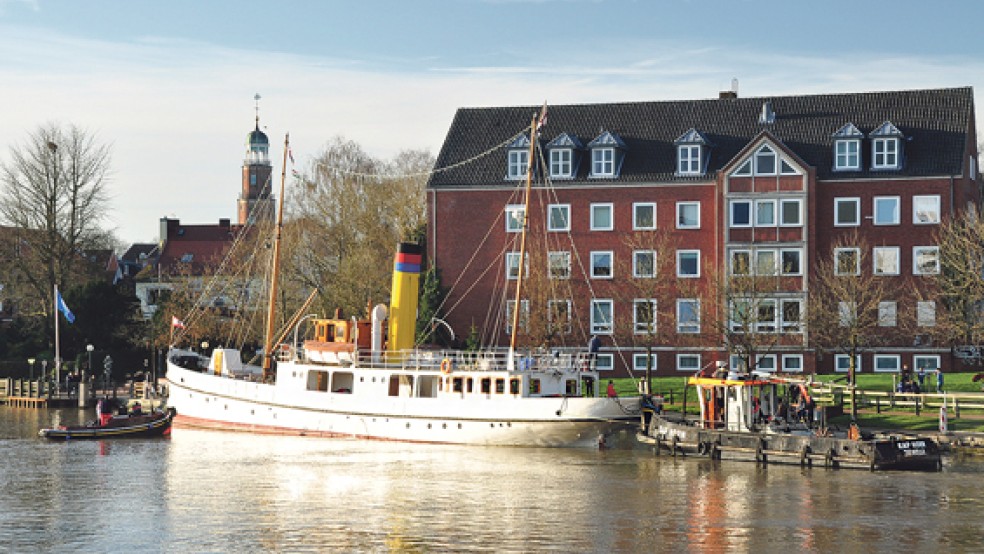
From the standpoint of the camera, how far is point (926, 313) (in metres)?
76.8

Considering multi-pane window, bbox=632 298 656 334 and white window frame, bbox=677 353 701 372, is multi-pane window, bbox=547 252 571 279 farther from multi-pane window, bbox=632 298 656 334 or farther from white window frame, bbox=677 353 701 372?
white window frame, bbox=677 353 701 372

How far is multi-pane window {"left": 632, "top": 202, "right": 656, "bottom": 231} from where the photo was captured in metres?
81.7

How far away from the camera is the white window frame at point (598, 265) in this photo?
8225 cm

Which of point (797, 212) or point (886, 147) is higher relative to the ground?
point (886, 147)

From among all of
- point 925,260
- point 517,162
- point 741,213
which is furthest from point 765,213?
point 517,162

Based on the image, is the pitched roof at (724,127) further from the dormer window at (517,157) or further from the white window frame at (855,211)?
the white window frame at (855,211)

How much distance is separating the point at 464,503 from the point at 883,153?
45046 mm

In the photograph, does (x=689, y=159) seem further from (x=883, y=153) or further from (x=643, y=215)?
(x=883, y=153)

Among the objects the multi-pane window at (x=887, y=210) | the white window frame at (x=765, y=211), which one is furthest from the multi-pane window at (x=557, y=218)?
the multi-pane window at (x=887, y=210)

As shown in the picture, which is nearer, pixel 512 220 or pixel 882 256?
pixel 882 256

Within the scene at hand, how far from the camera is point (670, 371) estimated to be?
80.8 metres

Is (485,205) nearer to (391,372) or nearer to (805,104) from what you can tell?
(805,104)

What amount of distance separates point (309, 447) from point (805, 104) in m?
39.3

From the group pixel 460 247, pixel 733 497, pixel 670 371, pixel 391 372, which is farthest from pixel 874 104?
pixel 733 497
